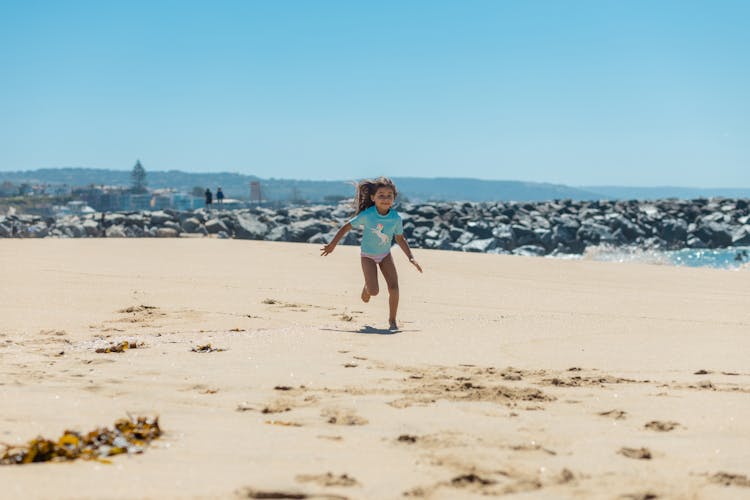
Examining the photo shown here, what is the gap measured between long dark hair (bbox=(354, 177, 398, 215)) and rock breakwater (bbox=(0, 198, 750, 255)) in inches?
505

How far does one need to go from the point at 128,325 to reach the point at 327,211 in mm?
26224

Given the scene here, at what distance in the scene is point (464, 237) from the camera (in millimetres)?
24172

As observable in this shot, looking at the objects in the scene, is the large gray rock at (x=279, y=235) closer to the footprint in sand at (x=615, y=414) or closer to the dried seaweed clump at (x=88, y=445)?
the footprint in sand at (x=615, y=414)

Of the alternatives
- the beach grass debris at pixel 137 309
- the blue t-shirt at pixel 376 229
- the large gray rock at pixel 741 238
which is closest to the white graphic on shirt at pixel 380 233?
the blue t-shirt at pixel 376 229

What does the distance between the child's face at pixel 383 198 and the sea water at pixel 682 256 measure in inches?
552

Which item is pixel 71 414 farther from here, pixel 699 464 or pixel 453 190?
pixel 453 190

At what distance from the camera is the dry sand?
268cm

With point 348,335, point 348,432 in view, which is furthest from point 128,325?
point 348,432

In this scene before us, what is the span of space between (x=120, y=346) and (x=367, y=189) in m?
2.74

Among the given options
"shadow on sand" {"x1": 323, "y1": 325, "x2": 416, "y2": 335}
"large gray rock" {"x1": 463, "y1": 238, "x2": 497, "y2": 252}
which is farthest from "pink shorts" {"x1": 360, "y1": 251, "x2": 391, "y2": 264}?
"large gray rock" {"x1": 463, "y1": 238, "x2": 497, "y2": 252}

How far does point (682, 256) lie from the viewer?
879 inches

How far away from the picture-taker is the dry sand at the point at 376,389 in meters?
2.68

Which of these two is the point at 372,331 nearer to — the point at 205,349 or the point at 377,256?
the point at 377,256

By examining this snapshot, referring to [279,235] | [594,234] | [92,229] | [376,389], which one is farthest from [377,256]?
[594,234]
